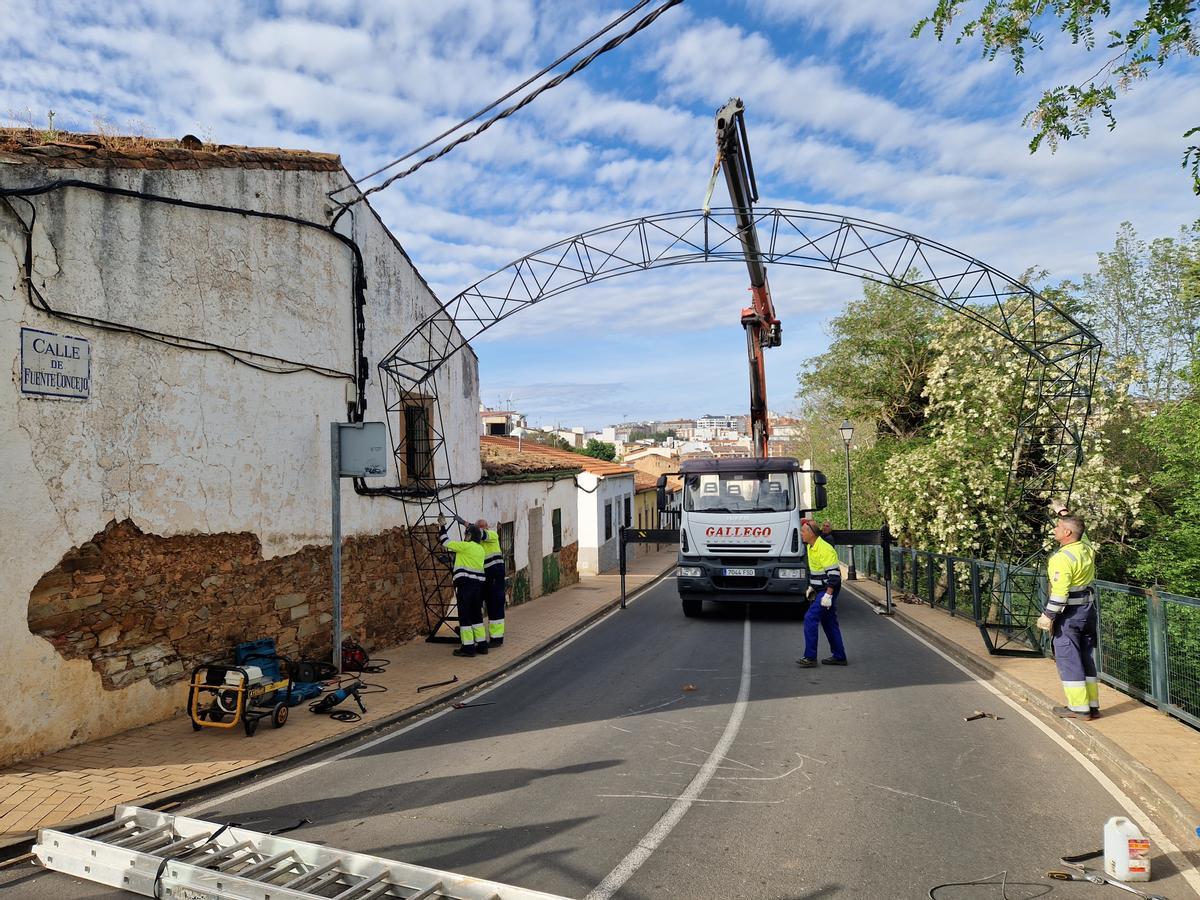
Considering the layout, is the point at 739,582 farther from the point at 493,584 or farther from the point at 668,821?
the point at 668,821

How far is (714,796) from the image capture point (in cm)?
542

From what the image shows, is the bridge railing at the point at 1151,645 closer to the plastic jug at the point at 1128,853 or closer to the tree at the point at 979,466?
the plastic jug at the point at 1128,853

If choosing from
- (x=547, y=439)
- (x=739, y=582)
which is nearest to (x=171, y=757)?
(x=739, y=582)

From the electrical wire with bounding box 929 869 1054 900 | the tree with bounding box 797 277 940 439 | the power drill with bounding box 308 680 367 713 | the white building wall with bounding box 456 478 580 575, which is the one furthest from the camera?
the tree with bounding box 797 277 940 439

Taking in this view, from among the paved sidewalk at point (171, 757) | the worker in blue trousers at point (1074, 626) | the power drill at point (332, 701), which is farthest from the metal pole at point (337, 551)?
the worker in blue trousers at point (1074, 626)

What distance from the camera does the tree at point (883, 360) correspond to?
1096 inches

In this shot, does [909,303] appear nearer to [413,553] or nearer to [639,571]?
[639,571]

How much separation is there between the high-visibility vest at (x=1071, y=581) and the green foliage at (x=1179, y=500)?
28.6 feet

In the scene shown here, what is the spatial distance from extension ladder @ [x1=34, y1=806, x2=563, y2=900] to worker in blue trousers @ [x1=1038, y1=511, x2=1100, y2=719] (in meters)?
5.84

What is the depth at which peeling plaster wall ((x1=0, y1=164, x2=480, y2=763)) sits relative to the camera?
6.15 meters

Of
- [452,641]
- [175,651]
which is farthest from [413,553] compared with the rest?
[175,651]

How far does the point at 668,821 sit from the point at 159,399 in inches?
238

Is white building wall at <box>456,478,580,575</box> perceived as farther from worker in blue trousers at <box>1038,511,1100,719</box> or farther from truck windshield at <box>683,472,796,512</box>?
worker in blue trousers at <box>1038,511,1100,719</box>

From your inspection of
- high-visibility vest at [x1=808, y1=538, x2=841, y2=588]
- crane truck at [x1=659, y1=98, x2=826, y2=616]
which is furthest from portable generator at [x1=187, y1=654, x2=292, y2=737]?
crane truck at [x1=659, y1=98, x2=826, y2=616]
